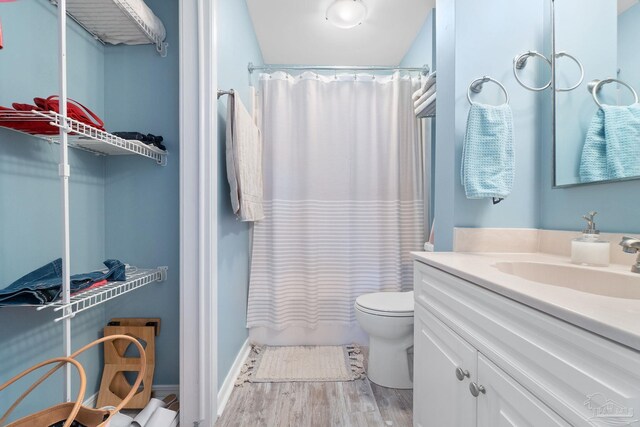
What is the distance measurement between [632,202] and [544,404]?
0.80 m

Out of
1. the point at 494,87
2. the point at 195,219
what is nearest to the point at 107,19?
the point at 195,219

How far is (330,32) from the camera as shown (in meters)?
2.11

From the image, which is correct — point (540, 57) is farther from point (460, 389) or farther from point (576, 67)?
point (460, 389)

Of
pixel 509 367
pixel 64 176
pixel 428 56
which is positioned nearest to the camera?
pixel 509 367

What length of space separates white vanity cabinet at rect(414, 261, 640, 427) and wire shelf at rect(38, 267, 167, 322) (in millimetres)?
1120

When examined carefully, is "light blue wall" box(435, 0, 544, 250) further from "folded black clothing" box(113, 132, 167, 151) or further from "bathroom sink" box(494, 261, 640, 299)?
"folded black clothing" box(113, 132, 167, 151)

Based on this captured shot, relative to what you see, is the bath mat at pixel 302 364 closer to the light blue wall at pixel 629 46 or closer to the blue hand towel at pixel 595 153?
Result: the blue hand towel at pixel 595 153

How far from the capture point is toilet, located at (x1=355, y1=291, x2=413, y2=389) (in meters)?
1.51

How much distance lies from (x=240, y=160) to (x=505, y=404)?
1370mm

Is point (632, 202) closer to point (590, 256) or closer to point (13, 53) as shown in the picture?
point (590, 256)

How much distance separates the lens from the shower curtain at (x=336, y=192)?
206 centimetres

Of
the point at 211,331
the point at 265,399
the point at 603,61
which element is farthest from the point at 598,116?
the point at 265,399

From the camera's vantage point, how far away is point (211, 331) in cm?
127

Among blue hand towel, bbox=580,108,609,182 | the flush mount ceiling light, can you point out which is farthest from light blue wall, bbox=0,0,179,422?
blue hand towel, bbox=580,108,609,182
